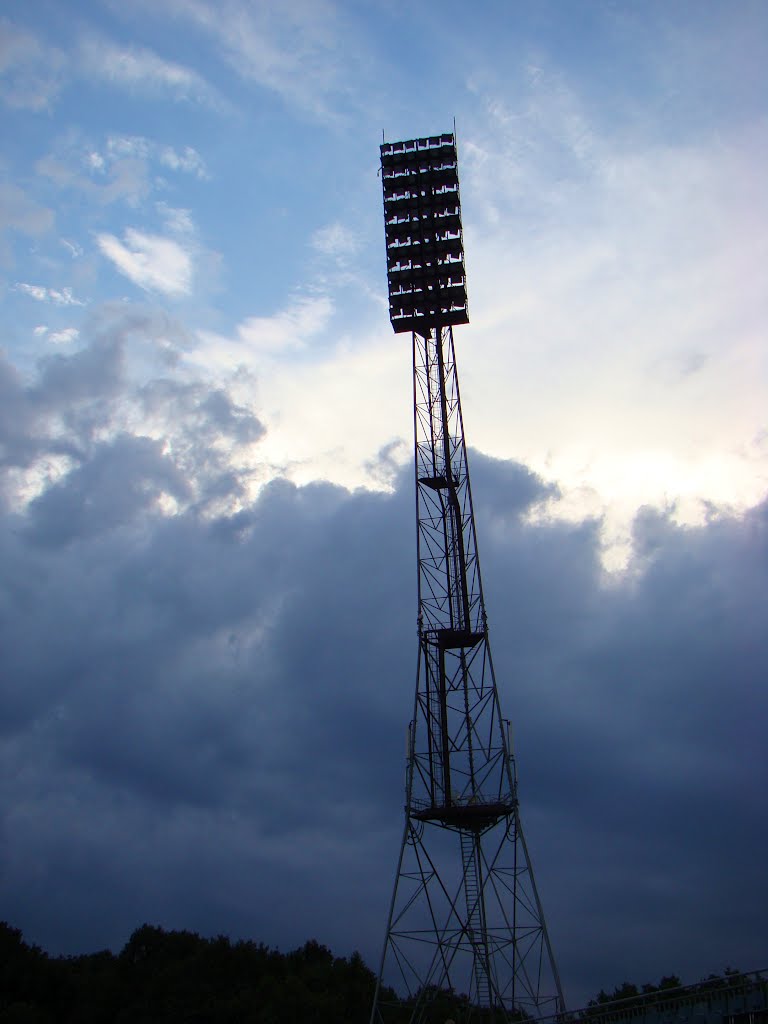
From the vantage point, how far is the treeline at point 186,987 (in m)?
74.7

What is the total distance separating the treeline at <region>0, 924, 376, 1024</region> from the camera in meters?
74.7

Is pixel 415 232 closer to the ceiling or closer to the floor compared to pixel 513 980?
closer to the ceiling

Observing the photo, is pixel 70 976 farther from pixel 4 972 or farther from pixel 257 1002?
pixel 257 1002

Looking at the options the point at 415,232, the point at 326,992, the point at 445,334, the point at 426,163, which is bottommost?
the point at 326,992

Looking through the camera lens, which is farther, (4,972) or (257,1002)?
(4,972)

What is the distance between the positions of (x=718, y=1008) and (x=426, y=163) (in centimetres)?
4724

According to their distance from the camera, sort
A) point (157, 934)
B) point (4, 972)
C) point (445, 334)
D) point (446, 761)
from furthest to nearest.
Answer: point (157, 934)
point (4, 972)
point (445, 334)
point (446, 761)

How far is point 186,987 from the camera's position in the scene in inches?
3236

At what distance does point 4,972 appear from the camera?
3260 inches

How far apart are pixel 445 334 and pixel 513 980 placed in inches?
1374

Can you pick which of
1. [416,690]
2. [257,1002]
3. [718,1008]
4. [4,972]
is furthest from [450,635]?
[4,972]

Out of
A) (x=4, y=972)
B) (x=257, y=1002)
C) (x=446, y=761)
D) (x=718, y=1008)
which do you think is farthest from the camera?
(x=4, y=972)

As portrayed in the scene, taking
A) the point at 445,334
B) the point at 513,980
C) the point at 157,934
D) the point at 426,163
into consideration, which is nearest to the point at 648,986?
the point at 157,934

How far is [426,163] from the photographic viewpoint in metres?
61.4
